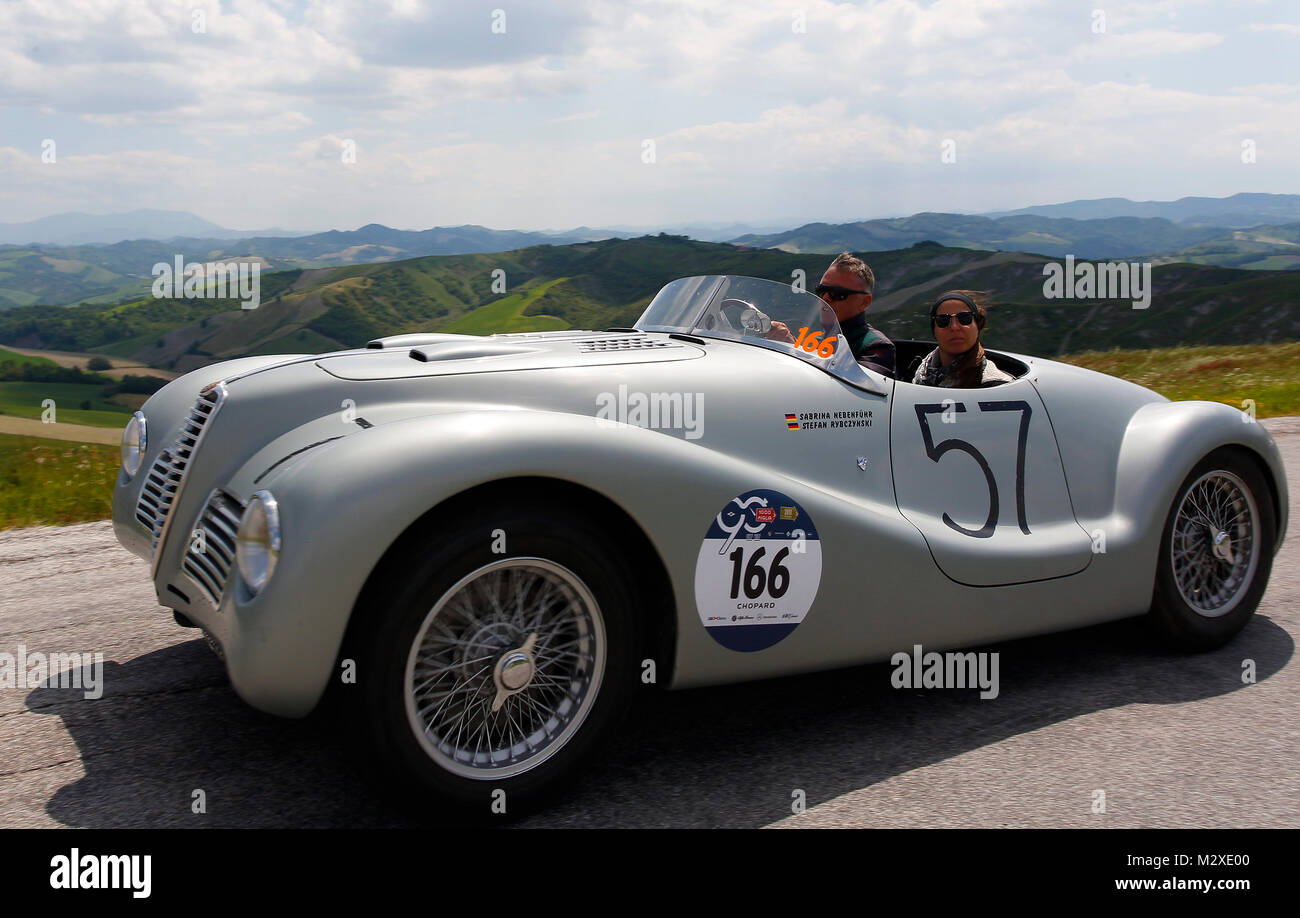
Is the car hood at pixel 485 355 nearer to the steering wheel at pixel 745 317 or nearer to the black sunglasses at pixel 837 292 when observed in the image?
the steering wheel at pixel 745 317

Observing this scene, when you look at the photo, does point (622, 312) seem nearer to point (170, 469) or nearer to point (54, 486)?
point (54, 486)

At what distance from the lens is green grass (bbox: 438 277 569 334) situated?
148 meters

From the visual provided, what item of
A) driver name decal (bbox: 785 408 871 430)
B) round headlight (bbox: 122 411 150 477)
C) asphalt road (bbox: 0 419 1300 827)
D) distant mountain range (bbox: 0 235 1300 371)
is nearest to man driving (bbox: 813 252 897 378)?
→ driver name decal (bbox: 785 408 871 430)

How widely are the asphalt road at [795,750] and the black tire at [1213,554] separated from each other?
0.49ft

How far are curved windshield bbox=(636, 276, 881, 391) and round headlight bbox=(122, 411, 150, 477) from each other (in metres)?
2.22

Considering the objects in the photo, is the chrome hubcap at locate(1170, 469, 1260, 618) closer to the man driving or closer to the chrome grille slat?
the man driving

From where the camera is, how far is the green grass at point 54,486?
7.04m

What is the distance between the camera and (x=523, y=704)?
295cm

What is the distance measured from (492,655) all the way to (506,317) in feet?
526

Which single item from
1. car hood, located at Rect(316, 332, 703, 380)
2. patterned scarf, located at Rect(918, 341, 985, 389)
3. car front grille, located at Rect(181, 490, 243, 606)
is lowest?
car front grille, located at Rect(181, 490, 243, 606)

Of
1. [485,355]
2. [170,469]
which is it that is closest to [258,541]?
[170,469]

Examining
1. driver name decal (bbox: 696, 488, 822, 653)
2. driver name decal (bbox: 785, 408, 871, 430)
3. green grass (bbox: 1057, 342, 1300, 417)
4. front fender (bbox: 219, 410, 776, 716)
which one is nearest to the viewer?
front fender (bbox: 219, 410, 776, 716)

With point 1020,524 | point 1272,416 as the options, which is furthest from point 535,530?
point 1272,416
